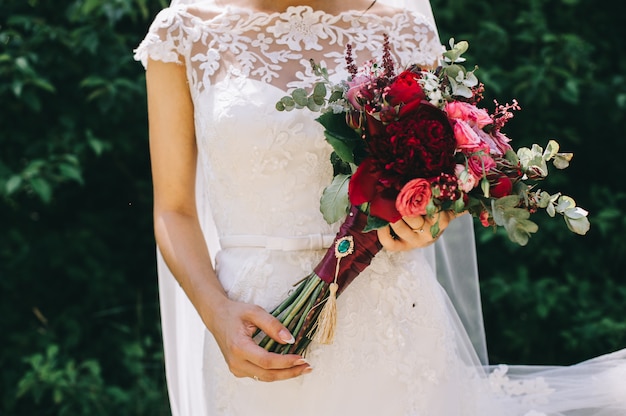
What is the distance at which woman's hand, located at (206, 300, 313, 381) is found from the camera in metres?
1.86

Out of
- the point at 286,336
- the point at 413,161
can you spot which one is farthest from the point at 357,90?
the point at 286,336

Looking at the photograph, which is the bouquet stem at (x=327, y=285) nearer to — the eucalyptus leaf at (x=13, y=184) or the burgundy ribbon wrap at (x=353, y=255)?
the burgundy ribbon wrap at (x=353, y=255)

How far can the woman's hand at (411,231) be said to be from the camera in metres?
1.82

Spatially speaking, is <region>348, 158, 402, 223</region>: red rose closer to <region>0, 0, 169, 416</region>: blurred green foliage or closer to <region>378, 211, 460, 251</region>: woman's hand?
<region>378, 211, 460, 251</region>: woman's hand

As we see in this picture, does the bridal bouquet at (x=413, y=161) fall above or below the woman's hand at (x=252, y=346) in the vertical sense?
above

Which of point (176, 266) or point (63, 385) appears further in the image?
point (63, 385)

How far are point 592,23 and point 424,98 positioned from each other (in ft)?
9.67

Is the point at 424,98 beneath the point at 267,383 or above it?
above

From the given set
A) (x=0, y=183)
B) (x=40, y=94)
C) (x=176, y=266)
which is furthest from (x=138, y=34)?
(x=176, y=266)

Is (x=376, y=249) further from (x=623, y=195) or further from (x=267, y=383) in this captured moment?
(x=623, y=195)

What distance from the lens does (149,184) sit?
4.09 metres

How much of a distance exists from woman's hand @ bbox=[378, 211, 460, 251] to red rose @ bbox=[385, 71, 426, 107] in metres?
0.24

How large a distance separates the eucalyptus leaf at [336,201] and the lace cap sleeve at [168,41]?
59 cm

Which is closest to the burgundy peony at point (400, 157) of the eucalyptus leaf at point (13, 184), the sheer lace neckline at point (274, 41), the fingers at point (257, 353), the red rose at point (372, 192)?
the red rose at point (372, 192)
